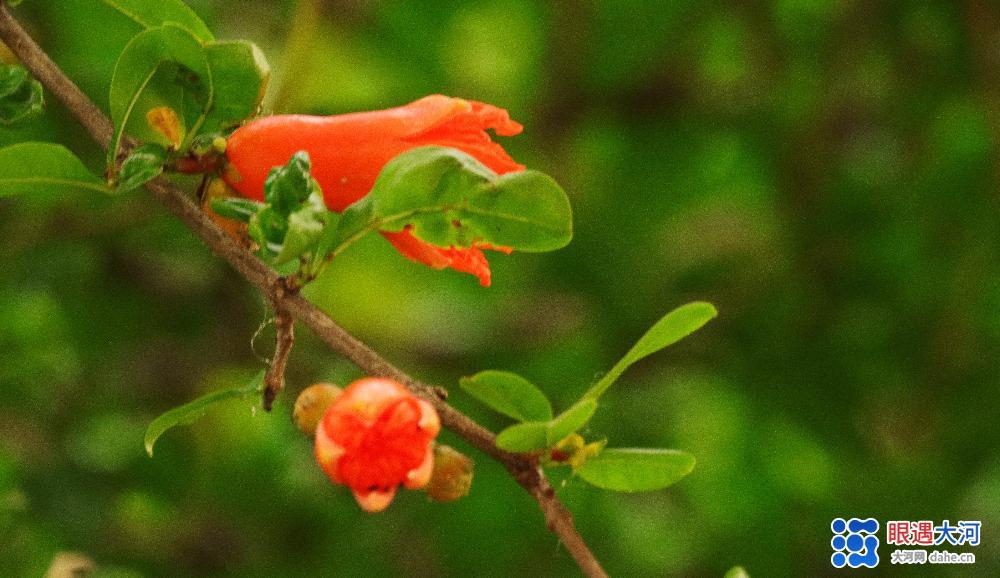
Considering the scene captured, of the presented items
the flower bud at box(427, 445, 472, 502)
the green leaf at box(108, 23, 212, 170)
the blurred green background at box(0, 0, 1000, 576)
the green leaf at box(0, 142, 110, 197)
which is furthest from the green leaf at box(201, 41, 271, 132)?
the blurred green background at box(0, 0, 1000, 576)

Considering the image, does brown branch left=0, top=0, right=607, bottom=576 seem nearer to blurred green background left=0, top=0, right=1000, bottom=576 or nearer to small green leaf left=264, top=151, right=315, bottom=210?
small green leaf left=264, top=151, right=315, bottom=210

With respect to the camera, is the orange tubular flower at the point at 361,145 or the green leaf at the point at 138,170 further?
the orange tubular flower at the point at 361,145

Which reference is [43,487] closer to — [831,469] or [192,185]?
[192,185]

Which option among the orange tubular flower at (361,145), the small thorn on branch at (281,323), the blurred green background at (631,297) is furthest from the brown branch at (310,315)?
the blurred green background at (631,297)

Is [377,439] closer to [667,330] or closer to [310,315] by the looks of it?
[310,315]

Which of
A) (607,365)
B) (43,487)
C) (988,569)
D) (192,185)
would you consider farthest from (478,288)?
(988,569)

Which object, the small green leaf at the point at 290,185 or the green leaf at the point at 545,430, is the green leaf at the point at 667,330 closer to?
the green leaf at the point at 545,430
